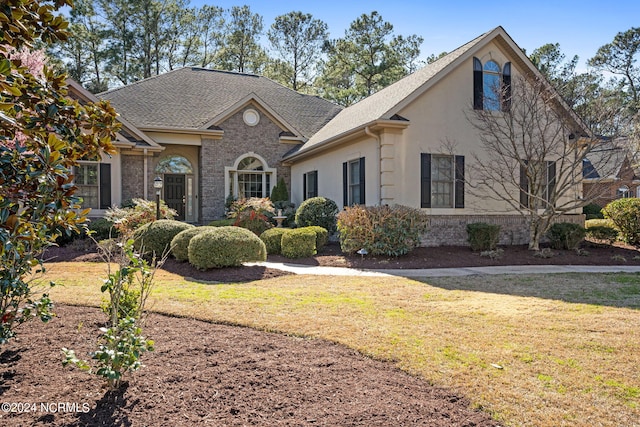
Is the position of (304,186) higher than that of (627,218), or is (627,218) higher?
(304,186)

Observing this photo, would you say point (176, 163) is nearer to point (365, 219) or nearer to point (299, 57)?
point (365, 219)

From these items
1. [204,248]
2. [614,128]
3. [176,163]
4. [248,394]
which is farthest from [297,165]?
[248,394]

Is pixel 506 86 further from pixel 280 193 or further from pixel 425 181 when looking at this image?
pixel 280 193

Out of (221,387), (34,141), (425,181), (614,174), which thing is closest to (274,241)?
(425,181)

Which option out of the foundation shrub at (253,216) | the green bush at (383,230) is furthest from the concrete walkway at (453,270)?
the foundation shrub at (253,216)

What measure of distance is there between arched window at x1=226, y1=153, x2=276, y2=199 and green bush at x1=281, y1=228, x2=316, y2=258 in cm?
651

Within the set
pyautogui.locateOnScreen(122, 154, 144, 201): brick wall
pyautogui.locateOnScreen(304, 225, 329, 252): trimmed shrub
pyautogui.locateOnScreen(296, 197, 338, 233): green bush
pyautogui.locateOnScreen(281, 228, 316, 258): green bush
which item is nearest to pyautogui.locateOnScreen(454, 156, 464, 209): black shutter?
pyautogui.locateOnScreen(296, 197, 338, 233): green bush

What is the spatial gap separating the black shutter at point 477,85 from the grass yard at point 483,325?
21.1 feet

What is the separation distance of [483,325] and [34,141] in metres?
4.39

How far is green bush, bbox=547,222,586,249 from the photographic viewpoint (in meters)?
12.2

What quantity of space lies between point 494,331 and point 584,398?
150 cm

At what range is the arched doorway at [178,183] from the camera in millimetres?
16828

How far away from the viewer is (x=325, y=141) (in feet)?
45.5

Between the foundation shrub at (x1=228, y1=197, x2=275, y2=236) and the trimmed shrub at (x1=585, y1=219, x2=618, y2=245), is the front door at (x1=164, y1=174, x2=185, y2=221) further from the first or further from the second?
the trimmed shrub at (x1=585, y1=219, x2=618, y2=245)
